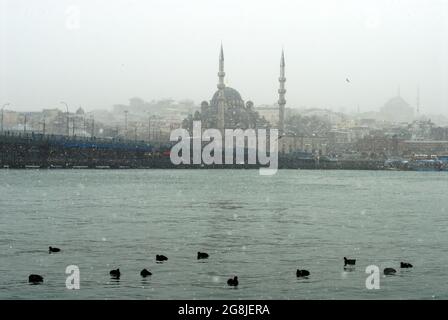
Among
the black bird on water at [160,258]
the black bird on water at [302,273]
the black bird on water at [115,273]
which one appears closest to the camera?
the black bird on water at [115,273]

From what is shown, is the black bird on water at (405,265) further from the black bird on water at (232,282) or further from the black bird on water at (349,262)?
the black bird on water at (232,282)

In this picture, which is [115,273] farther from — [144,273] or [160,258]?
[160,258]

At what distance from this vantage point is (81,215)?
5138cm

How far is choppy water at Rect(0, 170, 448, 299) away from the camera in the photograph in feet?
82.5

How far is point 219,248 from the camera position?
34.7 meters

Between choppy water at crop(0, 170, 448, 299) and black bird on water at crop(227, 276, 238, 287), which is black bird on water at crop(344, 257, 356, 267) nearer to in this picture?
choppy water at crop(0, 170, 448, 299)

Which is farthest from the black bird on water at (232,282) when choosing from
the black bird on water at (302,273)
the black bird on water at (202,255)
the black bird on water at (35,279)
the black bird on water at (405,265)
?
the black bird on water at (405,265)

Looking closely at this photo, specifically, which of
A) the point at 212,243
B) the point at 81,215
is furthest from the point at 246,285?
the point at 81,215

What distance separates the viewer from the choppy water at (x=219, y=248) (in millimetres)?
25156

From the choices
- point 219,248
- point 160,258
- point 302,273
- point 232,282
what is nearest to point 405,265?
point 302,273

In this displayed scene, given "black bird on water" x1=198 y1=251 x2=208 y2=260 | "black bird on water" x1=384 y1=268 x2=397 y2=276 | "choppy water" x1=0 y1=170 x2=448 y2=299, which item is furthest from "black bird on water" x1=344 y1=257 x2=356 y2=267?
"black bird on water" x1=198 y1=251 x2=208 y2=260

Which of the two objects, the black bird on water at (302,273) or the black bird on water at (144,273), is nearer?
the black bird on water at (144,273)
